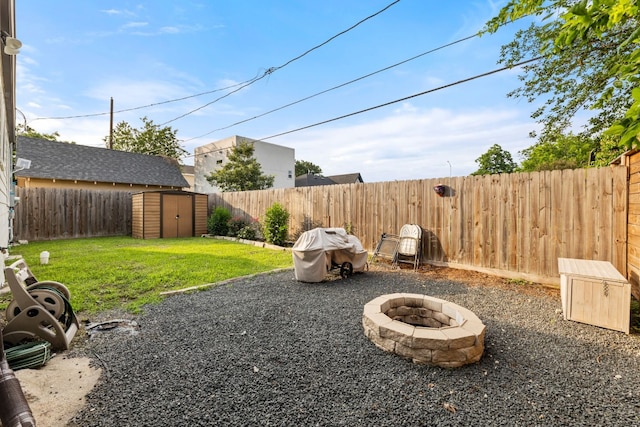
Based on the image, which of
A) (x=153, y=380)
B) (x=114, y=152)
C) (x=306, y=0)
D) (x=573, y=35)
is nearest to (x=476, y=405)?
(x=153, y=380)

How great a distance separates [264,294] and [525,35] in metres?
7.52

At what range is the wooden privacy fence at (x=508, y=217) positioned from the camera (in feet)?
13.9

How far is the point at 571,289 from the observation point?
10.7 ft

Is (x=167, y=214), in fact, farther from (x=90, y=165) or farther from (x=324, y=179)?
(x=324, y=179)

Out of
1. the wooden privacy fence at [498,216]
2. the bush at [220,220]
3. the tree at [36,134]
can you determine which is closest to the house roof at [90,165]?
the bush at [220,220]

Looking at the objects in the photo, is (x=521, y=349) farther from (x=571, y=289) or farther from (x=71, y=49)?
(x=71, y=49)

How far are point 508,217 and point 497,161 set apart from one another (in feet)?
98.3

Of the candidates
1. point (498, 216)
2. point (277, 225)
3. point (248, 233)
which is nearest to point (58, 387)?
point (498, 216)

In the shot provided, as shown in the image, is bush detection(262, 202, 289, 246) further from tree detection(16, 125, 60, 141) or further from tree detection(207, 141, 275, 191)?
tree detection(16, 125, 60, 141)

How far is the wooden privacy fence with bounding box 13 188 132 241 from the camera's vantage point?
1020 centimetres

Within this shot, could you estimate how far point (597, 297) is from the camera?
3.11 m

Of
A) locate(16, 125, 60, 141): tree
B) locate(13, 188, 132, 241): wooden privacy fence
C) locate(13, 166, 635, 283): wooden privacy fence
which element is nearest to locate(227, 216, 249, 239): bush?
locate(13, 166, 635, 283): wooden privacy fence

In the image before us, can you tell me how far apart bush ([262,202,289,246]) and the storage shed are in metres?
5.07

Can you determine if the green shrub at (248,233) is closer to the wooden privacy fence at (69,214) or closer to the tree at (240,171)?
the wooden privacy fence at (69,214)
